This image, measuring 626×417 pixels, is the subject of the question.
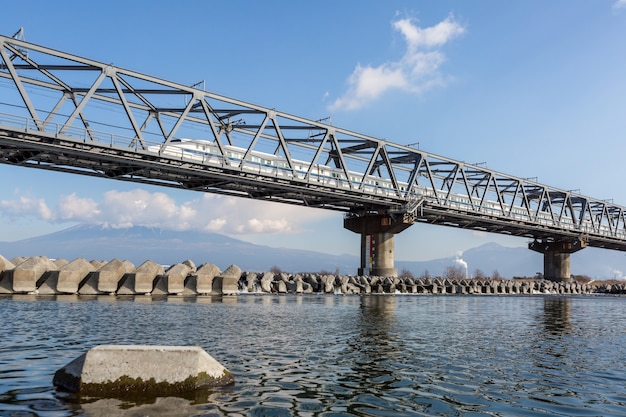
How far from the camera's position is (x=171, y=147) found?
5047cm

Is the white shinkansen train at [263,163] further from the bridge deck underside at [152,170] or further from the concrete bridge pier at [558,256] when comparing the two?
the concrete bridge pier at [558,256]

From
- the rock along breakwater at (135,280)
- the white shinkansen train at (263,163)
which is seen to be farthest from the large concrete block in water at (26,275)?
the white shinkansen train at (263,163)

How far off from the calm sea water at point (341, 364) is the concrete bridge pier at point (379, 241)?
142 feet

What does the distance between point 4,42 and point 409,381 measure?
40.4 metres

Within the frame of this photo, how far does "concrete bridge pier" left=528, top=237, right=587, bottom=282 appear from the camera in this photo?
105 m

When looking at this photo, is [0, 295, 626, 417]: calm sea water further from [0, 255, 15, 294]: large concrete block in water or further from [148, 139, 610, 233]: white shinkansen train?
[148, 139, 610, 233]: white shinkansen train

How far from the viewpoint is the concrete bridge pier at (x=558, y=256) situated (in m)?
105

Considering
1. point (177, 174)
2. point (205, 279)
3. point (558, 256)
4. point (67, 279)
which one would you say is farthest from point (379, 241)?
point (558, 256)

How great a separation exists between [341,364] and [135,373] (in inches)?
187

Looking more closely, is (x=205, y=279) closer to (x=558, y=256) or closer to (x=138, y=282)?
(x=138, y=282)

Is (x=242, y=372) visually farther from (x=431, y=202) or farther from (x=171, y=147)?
(x=431, y=202)

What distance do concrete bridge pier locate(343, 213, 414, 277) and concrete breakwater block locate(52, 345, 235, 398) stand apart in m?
57.0

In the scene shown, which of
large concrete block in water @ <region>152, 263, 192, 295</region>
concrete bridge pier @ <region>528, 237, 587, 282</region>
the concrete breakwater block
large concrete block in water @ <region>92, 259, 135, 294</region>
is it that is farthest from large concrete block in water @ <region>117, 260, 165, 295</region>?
concrete bridge pier @ <region>528, 237, 587, 282</region>

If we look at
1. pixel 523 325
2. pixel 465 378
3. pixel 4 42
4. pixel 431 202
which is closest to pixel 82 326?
pixel 465 378
